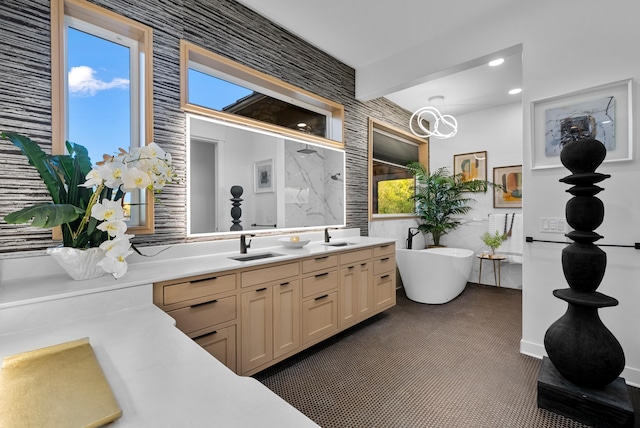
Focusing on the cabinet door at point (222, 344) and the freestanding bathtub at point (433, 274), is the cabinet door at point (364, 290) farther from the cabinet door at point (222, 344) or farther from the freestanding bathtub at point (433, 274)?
the cabinet door at point (222, 344)

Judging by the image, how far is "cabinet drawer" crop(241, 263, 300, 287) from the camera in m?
1.93

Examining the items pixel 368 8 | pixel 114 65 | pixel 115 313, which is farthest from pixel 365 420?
pixel 368 8

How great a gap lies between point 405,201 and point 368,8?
287 cm

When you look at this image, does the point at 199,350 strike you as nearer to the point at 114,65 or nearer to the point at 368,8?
the point at 114,65

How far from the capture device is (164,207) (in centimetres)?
208

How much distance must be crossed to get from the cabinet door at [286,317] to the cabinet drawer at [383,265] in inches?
43.7

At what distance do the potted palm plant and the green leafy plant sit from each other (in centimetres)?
57

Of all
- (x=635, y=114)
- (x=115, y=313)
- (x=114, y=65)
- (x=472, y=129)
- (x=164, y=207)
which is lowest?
(x=115, y=313)

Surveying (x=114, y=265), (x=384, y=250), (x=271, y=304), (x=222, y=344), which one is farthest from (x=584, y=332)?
(x=114, y=265)

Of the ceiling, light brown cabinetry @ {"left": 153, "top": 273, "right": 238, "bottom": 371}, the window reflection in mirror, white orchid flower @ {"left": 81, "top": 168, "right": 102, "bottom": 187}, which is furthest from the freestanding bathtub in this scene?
white orchid flower @ {"left": 81, "top": 168, "right": 102, "bottom": 187}

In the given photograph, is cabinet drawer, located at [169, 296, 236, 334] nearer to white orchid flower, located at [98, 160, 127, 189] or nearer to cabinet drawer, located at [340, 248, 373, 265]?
white orchid flower, located at [98, 160, 127, 189]

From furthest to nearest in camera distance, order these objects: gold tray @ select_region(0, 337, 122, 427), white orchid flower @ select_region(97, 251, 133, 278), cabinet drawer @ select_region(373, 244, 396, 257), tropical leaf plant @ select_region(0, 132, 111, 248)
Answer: cabinet drawer @ select_region(373, 244, 396, 257) → tropical leaf plant @ select_region(0, 132, 111, 248) → white orchid flower @ select_region(97, 251, 133, 278) → gold tray @ select_region(0, 337, 122, 427)

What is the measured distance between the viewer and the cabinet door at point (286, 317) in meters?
2.11

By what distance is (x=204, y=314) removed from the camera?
1.72m
